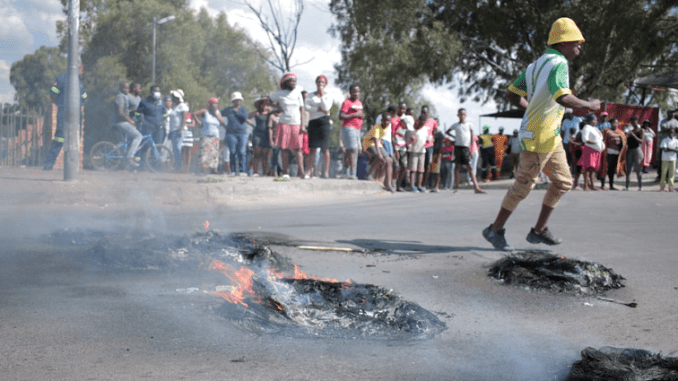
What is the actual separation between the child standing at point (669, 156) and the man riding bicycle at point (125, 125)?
11258mm

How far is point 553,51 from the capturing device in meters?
5.32

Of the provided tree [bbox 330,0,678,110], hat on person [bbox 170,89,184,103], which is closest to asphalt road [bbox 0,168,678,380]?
hat on person [bbox 170,89,184,103]

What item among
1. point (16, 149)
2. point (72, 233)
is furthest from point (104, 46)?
point (16, 149)

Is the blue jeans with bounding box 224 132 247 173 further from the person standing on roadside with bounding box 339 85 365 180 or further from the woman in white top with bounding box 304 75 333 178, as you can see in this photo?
the person standing on roadside with bounding box 339 85 365 180

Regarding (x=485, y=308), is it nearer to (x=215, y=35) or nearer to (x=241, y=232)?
(x=241, y=232)

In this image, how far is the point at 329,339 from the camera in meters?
2.96

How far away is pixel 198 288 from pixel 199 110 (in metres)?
10.8

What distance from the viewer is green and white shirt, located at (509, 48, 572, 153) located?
16.8 ft

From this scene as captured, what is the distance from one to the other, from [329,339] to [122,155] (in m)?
10.8

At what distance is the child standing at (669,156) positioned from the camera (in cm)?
1440

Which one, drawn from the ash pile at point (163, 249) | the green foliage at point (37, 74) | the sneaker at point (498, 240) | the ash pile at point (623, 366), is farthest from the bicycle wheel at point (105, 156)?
the ash pile at point (623, 366)

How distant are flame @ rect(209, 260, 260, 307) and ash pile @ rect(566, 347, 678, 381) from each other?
1.70 meters

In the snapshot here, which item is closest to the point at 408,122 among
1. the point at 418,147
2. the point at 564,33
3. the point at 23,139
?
the point at 418,147

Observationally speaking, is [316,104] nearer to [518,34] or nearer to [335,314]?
[335,314]
